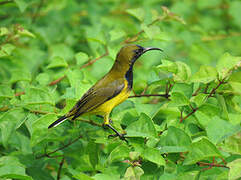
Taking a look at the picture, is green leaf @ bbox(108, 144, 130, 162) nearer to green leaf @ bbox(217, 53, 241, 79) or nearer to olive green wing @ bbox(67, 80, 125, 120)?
olive green wing @ bbox(67, 80, 125, 120)

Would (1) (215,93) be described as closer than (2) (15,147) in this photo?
Yes

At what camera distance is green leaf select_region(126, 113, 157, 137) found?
7.86 ft

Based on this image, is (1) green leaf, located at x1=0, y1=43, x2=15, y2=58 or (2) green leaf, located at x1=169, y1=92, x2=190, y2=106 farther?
(1) green leaf, located at x1=0, y1=43, x2=15, y2=58

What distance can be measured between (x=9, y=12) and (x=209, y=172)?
13.1 ft

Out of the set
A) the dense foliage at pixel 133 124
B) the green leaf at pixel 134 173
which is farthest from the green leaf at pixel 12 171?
the green leaf at pixel 134 173

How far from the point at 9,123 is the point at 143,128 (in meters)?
1.05

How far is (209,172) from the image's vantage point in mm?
2297

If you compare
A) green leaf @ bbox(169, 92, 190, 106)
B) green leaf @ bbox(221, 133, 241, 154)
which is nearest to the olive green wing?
green leaf @ bbox(169, 92, 190, 106)

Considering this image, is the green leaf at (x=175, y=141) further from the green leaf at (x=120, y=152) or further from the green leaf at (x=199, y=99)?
the green leaf at (x=199, y=99)

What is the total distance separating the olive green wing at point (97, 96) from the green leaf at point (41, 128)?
339 mm

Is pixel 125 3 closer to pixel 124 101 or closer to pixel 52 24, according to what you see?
pixel 52 24

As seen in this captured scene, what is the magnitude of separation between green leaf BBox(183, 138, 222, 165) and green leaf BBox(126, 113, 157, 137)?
30 cm

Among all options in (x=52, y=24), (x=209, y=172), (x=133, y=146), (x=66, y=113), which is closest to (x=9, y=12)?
(x=52, y=24)

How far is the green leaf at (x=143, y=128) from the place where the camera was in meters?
2.40
